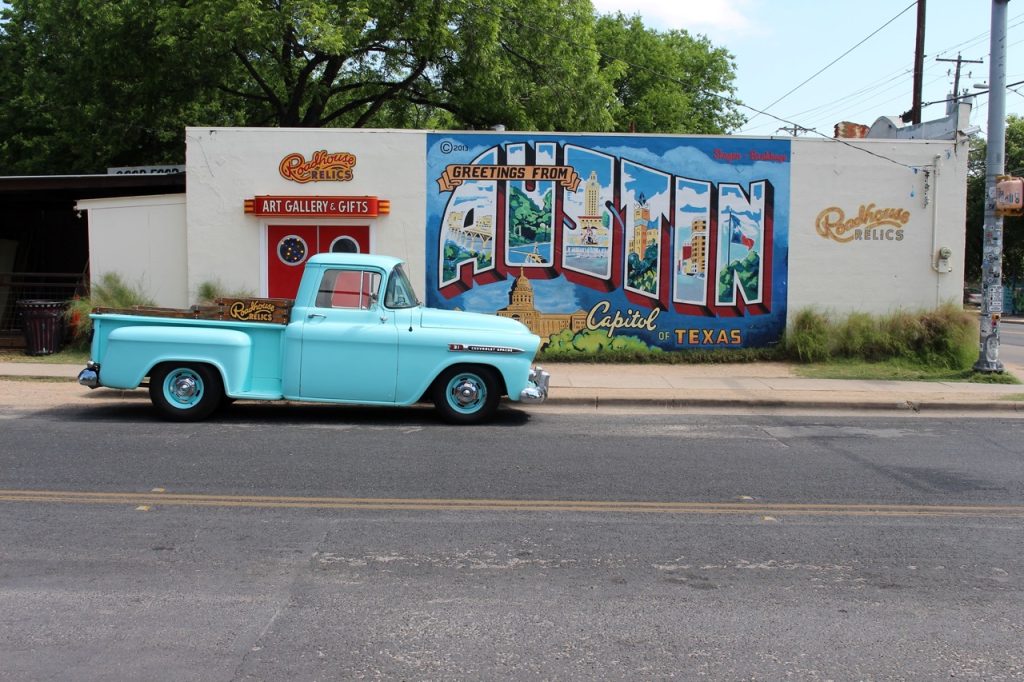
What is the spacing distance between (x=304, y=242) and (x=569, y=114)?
9.80 meters

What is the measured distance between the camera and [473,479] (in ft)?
25.5

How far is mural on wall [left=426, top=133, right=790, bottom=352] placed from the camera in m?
16.2

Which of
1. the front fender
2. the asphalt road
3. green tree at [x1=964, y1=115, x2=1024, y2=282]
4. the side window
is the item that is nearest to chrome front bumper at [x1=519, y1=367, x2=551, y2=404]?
the asphalt road

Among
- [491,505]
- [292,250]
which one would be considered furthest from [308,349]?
[292,250]

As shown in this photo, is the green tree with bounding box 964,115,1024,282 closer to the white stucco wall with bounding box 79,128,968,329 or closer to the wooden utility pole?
the wooden utility pole

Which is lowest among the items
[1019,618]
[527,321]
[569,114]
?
[1019,618]

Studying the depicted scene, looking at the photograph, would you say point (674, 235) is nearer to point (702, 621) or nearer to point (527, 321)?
point (527, 321)

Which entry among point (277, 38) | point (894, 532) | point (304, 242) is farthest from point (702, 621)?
point (277, 38)

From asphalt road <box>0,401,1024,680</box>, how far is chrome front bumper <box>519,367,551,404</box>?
2.85 ft

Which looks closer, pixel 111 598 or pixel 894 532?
pixel 111 598

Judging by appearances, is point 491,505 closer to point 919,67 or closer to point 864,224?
point 864,224

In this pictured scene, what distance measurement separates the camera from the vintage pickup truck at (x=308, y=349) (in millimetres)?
10125

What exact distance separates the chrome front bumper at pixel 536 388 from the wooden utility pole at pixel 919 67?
20195mm
